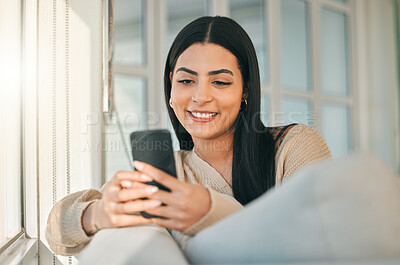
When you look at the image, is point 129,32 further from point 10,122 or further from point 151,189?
point 151,189

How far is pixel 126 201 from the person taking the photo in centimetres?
75

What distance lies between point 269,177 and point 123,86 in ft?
4.31

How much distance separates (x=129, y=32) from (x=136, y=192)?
173cm

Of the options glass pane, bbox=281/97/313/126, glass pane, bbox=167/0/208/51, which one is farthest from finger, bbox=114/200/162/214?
glass pane, bbox=281/97/313/126

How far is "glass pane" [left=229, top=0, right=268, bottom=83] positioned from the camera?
9.52ft

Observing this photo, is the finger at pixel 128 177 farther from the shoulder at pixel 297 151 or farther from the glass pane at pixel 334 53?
the glass pane at pixel 334 53

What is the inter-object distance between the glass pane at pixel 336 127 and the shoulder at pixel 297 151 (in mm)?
2466

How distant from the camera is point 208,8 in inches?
104

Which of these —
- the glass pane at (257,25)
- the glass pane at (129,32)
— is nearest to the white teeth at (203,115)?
the glass pane at (129,32)

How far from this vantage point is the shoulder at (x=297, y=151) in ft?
3.62

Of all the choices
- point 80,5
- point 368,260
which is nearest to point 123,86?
point 80,5

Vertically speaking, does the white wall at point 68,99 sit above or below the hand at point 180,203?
above

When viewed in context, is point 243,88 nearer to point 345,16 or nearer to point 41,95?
point 41,95

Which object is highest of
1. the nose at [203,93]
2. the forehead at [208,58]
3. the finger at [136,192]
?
the forehead at [208,58]
